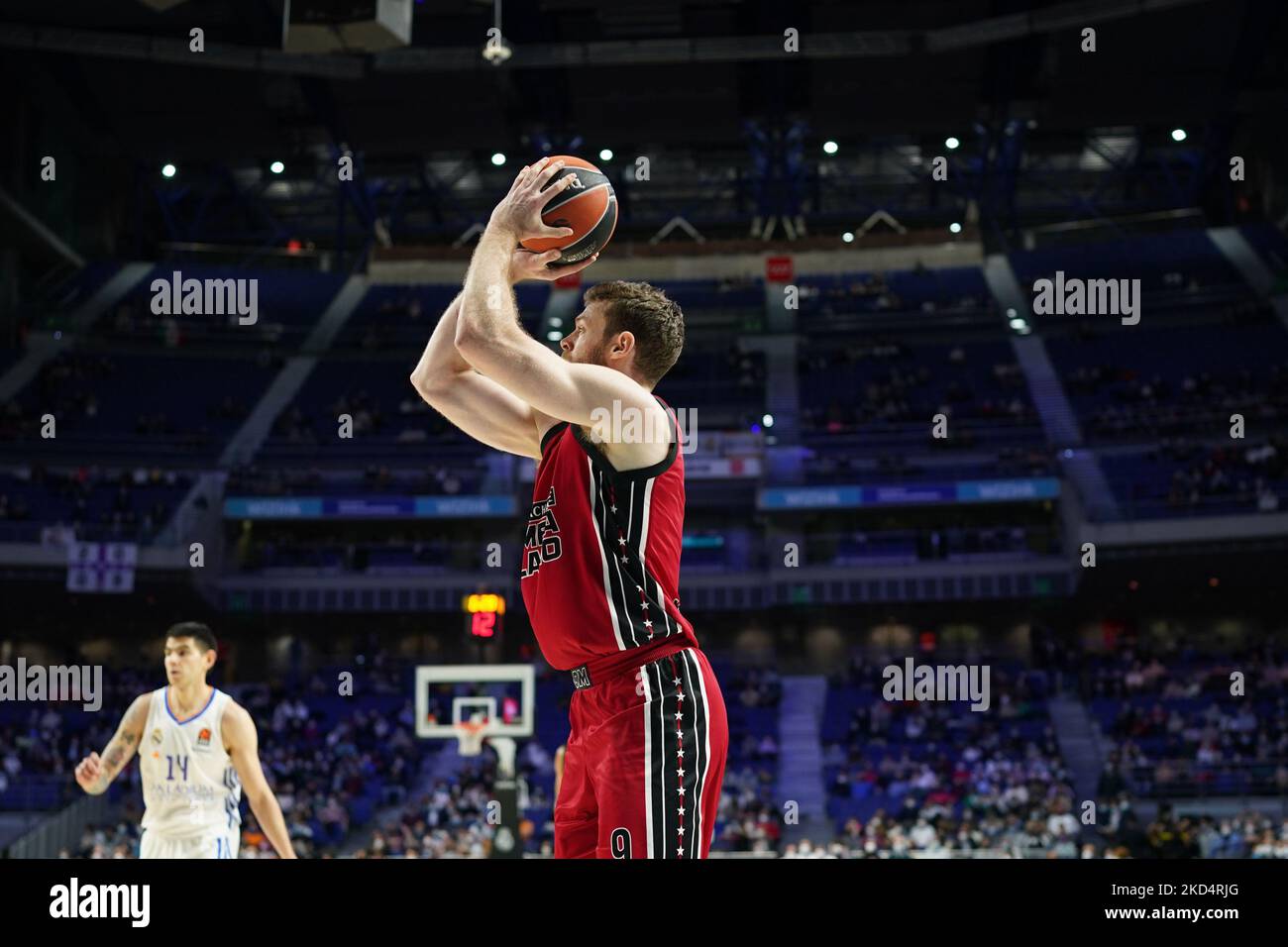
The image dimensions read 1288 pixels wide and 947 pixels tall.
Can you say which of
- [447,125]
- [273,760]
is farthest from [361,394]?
[273,760]

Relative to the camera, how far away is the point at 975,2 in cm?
3331

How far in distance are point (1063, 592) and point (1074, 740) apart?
485 cm

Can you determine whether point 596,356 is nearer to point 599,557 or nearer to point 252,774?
point 599,557

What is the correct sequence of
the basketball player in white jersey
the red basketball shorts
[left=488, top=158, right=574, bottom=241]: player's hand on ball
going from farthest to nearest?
the basketball player in white jersey, [left=488, top=158, right=574, bottom=241]: player's hand on ball, the red basketball shorts

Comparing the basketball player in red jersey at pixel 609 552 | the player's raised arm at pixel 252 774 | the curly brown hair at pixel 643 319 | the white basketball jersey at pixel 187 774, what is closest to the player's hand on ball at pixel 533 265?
the basketball player in red jersey at pixel 609 552

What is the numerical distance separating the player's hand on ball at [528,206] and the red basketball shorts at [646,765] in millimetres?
1243

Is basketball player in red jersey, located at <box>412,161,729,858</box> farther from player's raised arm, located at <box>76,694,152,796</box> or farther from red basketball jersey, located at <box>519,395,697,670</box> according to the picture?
player's raised arm, located at <box>76,694,152,796</box>

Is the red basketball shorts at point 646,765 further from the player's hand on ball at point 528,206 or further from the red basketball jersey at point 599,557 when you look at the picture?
the player's hand on ball at point 528,206

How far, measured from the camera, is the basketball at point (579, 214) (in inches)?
159

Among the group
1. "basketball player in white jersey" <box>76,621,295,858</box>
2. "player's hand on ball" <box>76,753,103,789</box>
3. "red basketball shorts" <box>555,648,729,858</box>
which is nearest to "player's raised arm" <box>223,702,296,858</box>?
"basketball player in white jersey" <box>76,621,295,858</box>

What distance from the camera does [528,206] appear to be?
3896 millimetres

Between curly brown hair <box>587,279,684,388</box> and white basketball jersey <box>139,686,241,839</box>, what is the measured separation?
4.14 m

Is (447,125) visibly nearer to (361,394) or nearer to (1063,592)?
(361,394)

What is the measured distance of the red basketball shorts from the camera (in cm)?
376
